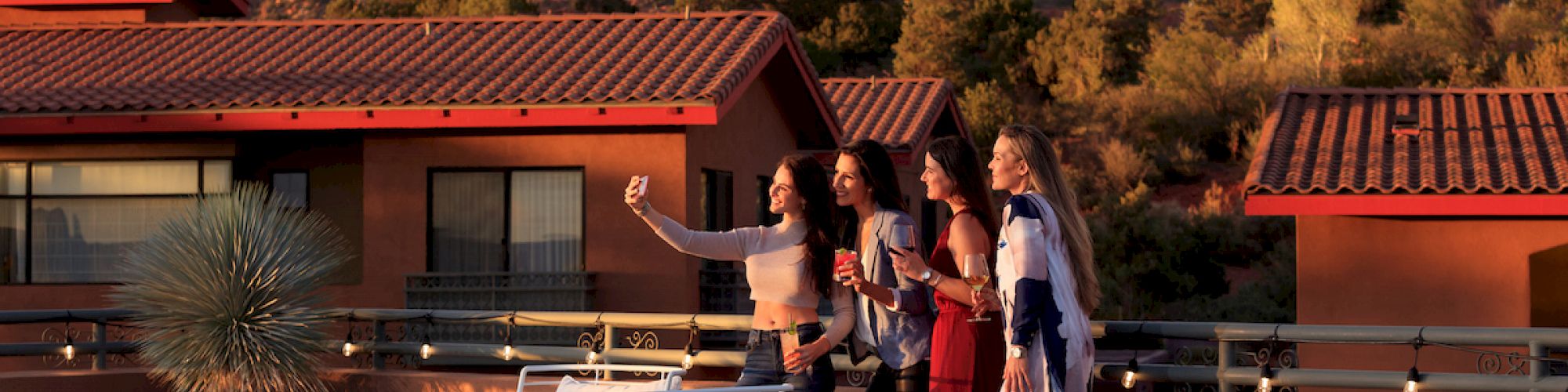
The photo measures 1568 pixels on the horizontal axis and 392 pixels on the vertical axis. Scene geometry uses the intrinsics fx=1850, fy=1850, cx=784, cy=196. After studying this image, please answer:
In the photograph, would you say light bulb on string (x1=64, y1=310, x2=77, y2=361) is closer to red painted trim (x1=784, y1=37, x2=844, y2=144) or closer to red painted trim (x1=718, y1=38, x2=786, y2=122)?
red painted trim (x1=718, y1=38, x2=786, y2=122)

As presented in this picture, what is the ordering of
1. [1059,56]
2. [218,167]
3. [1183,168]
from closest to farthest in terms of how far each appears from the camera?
[218,167], [1183,168], [1059,56]

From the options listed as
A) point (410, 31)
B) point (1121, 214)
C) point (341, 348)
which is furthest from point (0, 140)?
point (1121, 214)

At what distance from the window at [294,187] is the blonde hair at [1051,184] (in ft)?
41.0

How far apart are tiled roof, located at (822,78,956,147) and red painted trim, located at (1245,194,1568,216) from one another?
8300 millimetres

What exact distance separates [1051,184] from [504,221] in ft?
36.8

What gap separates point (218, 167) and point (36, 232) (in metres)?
1.90

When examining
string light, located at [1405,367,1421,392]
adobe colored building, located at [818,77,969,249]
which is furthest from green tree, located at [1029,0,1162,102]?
string light, located at [1405,367,1421,392]

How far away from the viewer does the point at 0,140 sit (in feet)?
57.6

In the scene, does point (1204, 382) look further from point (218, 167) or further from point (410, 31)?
point (410, 31)

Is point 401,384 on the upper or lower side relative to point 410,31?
lower

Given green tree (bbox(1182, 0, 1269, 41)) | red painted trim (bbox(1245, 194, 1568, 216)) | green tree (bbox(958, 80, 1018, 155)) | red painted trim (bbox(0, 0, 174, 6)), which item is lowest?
red painted trim (bbox(1245, 194, 1568, 216))

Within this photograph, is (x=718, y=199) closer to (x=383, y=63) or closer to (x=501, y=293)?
(x=501, y=293)

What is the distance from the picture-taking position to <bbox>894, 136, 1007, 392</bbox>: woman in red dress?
6379 mm

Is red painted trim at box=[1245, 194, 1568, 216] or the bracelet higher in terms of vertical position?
red painted trim at box=[1245, 194, 1568, 216]
